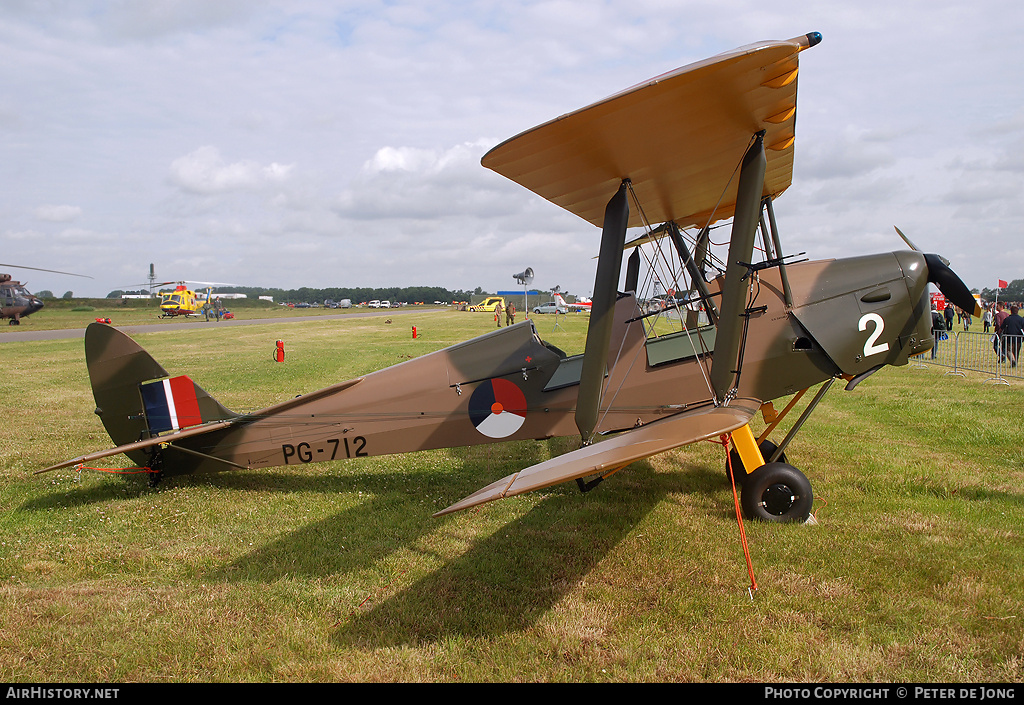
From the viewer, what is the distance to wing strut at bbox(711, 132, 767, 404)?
13.7 ft

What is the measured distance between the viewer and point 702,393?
5.34 meters

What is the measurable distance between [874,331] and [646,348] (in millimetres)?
1914

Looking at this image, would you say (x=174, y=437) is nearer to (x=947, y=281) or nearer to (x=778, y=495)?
(x=778, y=495)

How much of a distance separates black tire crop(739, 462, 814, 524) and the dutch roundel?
2128 millimetres

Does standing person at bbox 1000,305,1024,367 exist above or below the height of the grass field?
above

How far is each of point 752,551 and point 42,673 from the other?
4459mm

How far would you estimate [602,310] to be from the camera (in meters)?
4.38

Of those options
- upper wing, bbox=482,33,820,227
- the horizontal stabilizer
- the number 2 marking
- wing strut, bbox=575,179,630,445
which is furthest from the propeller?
the horizontal stabilizer

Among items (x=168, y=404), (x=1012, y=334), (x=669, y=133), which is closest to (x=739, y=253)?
(x=669, y=133)

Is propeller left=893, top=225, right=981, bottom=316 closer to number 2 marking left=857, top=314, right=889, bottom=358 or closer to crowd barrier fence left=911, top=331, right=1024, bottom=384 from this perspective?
number 2 marking left=857, top=314, right=889, bottom=358

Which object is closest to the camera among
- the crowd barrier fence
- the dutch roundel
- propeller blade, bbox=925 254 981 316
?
propeller blade, bbox=925 254 981 316

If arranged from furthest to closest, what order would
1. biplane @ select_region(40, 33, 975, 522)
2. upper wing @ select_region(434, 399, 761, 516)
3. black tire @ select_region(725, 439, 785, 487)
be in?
black tire @ select_region(725, 439, 785, 487) < biplane @ select_region(40, 33, 975, 522) < upper wing @ select_region(434, 399, 761, 516)

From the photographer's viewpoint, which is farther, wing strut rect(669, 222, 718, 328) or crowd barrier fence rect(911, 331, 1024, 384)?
crowd barrier fence rect(911, 331, 1024, 384)

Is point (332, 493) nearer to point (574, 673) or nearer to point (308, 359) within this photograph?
point (574, 673)
